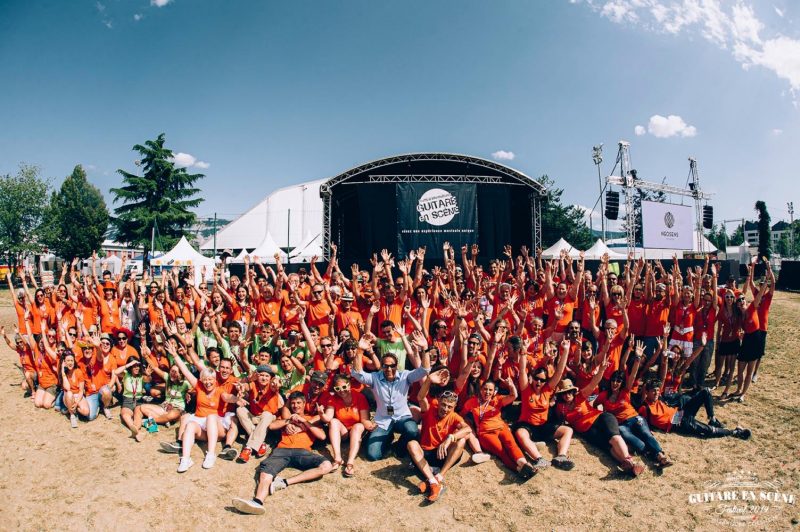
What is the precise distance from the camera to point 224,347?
6156 mm

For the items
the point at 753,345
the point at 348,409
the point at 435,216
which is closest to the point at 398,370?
the point at 348,409

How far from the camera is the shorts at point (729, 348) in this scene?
6375mm

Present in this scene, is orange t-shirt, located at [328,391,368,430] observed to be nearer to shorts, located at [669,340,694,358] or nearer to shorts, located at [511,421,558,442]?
shorts, located at [511,421,558,442]

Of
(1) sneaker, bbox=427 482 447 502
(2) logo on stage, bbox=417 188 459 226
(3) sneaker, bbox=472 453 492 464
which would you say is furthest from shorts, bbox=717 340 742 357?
(2) logo on stage, bbox=417 188 459 226

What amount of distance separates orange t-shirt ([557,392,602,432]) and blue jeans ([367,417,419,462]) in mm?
1789

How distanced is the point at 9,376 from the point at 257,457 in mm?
5995

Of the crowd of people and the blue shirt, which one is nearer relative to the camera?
the crowd of people

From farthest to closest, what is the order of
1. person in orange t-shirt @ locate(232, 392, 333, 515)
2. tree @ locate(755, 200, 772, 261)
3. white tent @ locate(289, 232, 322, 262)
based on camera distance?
1. tree @ locate(755, 200, 772, 261)
2. white tent @ locate(289, 232, 322, 262)
3. person in orange t-shirt @ locate(232, 392, 333, 515)

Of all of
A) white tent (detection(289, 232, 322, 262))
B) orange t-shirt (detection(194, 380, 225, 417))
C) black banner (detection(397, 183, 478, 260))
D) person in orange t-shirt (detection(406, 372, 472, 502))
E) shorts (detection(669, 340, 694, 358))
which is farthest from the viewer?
white tent (detection(289, 232, 322, 262))

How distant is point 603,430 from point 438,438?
195 cm

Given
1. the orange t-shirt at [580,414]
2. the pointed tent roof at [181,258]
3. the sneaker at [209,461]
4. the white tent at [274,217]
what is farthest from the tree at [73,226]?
the orange t-shirt at [580,414]

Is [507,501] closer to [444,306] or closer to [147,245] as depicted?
[444,306]

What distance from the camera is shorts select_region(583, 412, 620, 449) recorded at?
4.95m

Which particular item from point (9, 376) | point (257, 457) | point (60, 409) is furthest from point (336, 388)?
point (9, 376)
